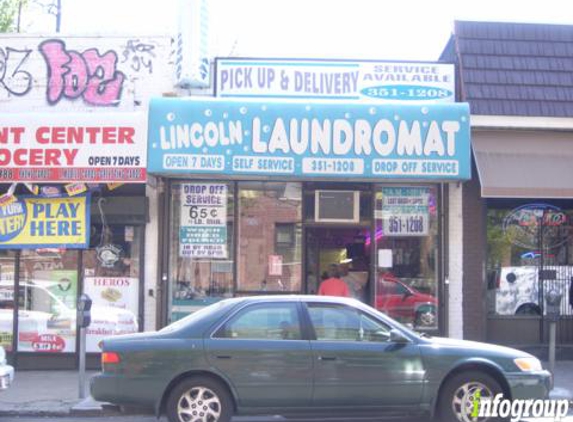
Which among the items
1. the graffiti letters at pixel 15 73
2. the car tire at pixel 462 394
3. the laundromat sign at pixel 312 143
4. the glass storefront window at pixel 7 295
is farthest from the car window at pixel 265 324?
the graffiti letters at pixel 15 73

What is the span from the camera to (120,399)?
7582 millimetres

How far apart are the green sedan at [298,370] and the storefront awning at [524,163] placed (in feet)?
14.4

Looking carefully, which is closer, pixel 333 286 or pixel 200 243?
pixel 333 286

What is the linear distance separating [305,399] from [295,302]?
1.02m

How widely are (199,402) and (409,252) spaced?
5995 mm

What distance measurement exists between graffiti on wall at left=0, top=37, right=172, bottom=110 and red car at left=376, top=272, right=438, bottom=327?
16.4 ft


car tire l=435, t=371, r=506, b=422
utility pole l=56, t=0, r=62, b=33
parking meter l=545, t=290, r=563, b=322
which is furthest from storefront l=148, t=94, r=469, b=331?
utility pole l=56, t=0, r=62, b=33

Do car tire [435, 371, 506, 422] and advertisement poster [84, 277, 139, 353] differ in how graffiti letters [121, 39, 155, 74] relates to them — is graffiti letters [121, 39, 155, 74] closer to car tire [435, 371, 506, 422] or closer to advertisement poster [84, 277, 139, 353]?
advertisement poster [84, 277, 139, 353]

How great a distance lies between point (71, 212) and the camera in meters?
12.2

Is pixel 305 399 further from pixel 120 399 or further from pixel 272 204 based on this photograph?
pixel 272 204

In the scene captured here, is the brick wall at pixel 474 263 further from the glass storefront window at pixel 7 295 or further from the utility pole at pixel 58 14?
the utility pole at pixel 58 14

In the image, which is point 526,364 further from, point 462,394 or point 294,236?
point 294,236

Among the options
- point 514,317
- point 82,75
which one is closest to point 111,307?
point 82,75

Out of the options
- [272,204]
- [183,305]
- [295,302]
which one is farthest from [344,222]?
[295,302]
